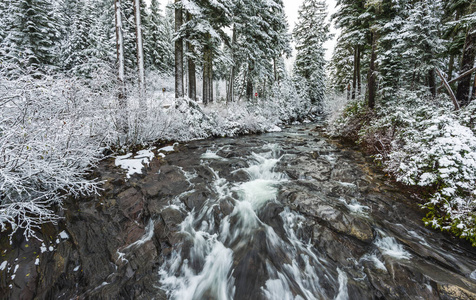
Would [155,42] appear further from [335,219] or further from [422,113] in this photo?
[335,219]

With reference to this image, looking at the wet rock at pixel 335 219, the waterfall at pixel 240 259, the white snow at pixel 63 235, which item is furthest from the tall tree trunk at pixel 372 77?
the white snow at pixel 63 235

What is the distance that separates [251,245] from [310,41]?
29456 mm

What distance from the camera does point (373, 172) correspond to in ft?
22.4

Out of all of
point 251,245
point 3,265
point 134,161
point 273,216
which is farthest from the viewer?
point 134,161

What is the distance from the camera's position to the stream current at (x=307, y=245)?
3.28 metres

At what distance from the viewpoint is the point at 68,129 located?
4.47 metres

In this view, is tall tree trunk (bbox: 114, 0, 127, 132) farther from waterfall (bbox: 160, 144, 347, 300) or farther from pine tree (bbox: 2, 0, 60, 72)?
pine tree (bbox: 2, 0, 60, 72)

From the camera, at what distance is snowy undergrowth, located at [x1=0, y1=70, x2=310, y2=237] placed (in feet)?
11.0

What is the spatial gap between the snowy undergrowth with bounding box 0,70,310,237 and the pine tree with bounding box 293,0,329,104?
15.1m

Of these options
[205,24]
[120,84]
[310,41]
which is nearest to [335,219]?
[120,84]

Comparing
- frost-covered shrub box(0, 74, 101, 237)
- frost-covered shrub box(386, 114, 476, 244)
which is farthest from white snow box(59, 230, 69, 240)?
frost-covered shrub box(386, 114, 476, 244)

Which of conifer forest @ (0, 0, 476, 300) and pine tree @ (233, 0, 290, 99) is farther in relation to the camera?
pine tree @ (233, 0, 290, 99)

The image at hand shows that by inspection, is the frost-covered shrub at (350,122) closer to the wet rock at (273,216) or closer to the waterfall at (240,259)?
the wet rock at (273,216)

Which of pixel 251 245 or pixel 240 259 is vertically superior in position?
pixel 251 245
